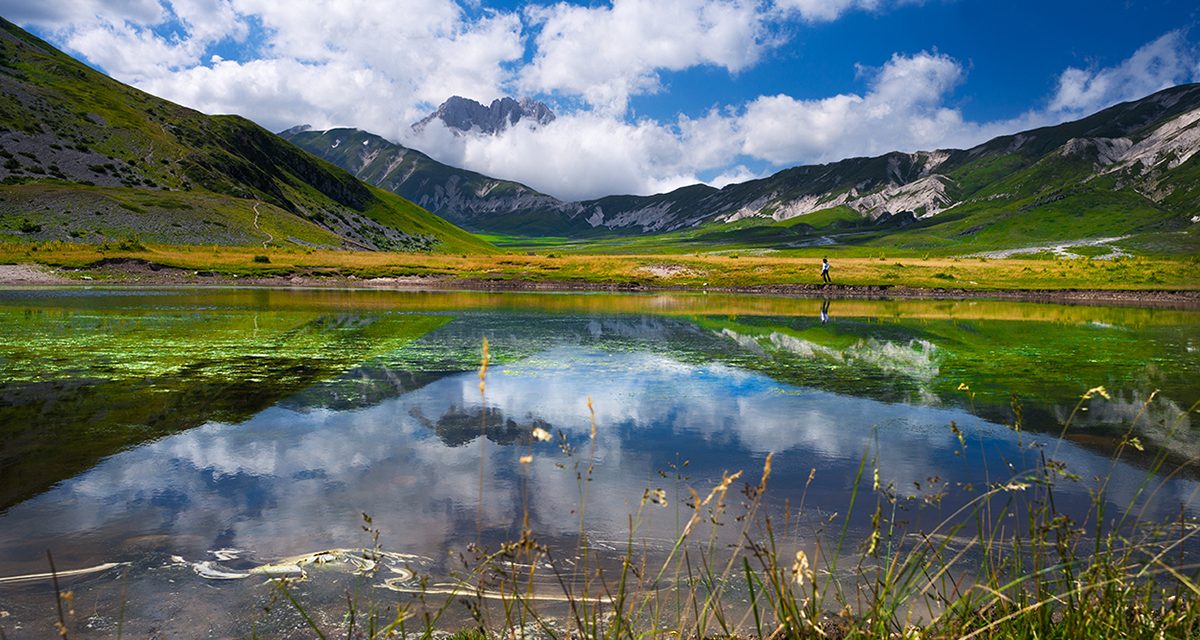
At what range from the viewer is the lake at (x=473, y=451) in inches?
281

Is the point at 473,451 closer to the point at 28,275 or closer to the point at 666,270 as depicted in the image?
the point at 666,270

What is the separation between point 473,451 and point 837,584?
8411 mm

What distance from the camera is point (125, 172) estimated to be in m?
128

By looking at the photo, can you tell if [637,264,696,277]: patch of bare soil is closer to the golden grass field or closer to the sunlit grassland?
the sunlit grassland

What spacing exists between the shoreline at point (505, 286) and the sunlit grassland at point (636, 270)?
3.34ft

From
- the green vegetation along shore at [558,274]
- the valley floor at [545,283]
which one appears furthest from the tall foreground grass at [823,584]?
the green vegetation along shore at [558,274]

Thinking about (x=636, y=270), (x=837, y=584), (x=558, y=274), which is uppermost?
(x=636, y=270)

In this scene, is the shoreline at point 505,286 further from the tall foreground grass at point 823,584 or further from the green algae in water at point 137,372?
the tall foreground grass at point 823,584

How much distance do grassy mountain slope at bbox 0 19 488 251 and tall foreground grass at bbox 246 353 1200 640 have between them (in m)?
113

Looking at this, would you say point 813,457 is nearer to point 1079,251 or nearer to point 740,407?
point 740,407

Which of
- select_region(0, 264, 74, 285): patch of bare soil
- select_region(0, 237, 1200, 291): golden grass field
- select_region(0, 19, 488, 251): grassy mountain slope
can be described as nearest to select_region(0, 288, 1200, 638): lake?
select_region(0, 264, 74, 285): patch of bare soil

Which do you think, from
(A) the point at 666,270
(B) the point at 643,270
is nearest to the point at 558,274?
(B) the point at 643,270

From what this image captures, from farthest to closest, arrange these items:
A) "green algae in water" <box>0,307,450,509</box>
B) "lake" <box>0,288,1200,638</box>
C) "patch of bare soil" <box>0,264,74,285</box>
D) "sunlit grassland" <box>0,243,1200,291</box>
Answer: "sunlit grassland" <box>0,243,1200,291</box>, "patch of bare soil" <box>0,264,74,285</box>, "green algae in water" <box>0,307,450,509</box>, "lake" <box>0,288,1200,638</box>

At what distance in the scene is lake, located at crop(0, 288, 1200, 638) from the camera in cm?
712
